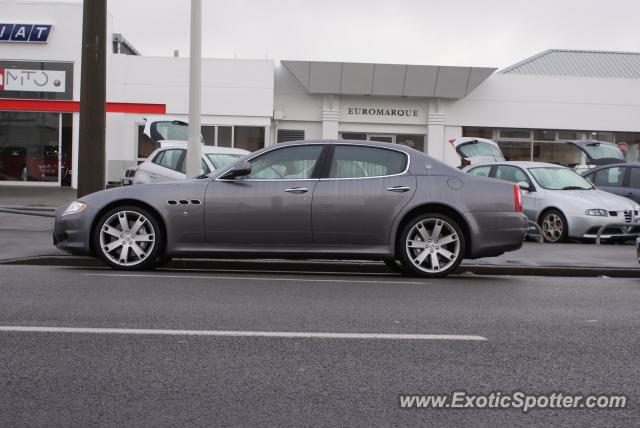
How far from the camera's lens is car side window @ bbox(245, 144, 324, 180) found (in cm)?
864

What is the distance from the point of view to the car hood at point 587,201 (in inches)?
532

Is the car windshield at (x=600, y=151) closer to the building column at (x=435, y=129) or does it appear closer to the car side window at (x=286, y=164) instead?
the building column at (x=435, y=129)

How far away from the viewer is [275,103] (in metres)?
29.5

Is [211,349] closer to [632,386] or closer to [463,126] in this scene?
[632,386]

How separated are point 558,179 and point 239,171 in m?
8.00

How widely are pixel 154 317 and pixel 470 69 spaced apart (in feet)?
80.0

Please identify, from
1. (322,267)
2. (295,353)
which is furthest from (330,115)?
(295,353)

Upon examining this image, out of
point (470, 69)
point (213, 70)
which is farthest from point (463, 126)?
point (213, 70)

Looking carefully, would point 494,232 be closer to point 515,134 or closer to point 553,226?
point 553,226

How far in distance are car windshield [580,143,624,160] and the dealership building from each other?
415 inches

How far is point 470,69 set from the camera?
28.5 metres

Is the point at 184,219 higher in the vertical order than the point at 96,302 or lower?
higher

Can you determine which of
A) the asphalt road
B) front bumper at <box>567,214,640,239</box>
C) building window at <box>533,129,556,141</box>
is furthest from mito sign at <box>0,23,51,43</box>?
the asphalt road

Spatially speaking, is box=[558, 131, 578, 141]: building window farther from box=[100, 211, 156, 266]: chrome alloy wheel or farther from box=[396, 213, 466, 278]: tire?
box=[100, 211, 156, 266]: chrome alloy wheel
